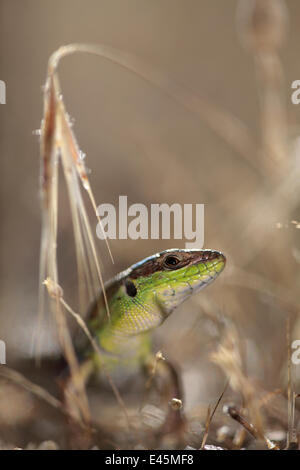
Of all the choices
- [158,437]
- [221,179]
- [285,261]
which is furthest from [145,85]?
[158,437]

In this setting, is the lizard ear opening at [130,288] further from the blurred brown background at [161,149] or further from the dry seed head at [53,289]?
the blurred brown background at [161,149]

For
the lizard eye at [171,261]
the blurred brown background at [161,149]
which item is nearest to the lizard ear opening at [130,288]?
the lizard eye at [171,261]

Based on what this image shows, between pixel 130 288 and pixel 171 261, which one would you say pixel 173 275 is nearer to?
pixel 171 261

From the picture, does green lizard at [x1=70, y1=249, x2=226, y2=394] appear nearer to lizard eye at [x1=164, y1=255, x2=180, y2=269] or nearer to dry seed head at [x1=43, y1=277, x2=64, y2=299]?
lizard eye at [x1=164, y1=255, x2=180, y2=269]

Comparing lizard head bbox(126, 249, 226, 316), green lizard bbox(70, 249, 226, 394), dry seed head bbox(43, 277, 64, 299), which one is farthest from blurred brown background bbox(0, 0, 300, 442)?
dry seed head bbox(43, 277, 64, 299)

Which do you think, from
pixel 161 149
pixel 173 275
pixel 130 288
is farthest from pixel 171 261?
pixel 161 149

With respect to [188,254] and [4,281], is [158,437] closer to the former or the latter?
[188,254]

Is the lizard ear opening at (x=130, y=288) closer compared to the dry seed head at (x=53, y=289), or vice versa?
the dry seed head at (x=53, y=289)
